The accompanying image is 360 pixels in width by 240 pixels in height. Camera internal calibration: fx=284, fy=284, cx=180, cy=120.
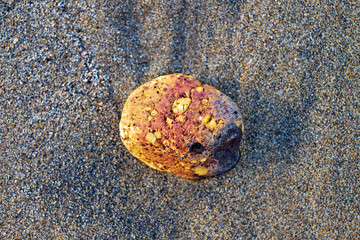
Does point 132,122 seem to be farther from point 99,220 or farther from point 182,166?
point 99,220

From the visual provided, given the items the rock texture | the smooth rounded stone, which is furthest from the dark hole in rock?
the rock texture

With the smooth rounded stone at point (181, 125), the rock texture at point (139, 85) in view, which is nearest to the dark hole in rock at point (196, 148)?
the smooth rounded stone at point (181, 125)

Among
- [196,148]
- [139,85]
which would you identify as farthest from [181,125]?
[139,85]

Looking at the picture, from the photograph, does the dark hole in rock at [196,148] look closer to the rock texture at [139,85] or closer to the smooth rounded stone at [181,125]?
the smooth rounded stone at [181,125]

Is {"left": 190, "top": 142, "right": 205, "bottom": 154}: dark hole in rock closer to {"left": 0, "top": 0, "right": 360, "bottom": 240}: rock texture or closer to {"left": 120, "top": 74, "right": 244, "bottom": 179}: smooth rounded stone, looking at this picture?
{"left": 120, "top": 74, "right": 244, "bottom": 179}: smooth rounded stone

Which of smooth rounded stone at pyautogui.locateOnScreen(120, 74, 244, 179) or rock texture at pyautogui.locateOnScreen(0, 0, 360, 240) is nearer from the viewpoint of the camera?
smooth rounded stone at pyautogui.locateOnScreen(120, 74, 244, 179)

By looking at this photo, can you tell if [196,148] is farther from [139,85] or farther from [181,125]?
[139,85]
